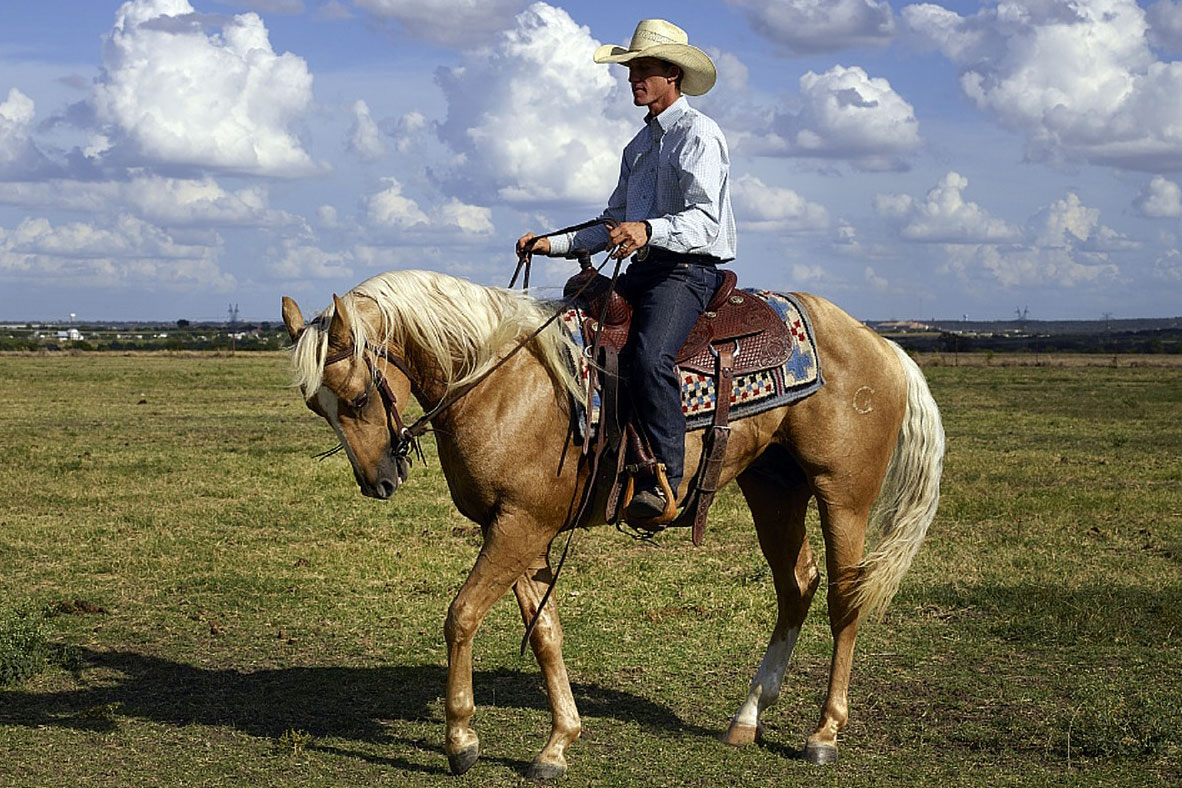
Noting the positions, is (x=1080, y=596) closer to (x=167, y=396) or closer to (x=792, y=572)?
(x=792, y=572)

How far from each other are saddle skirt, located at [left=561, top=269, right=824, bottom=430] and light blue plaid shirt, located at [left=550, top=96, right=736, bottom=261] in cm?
29

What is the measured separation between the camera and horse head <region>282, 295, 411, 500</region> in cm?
502

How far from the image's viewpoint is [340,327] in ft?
16.4

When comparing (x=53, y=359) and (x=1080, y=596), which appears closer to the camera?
(x=1080, y=596)

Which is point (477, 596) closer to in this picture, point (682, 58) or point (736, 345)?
point (736, 345)

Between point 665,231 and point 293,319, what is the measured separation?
65.5 inches

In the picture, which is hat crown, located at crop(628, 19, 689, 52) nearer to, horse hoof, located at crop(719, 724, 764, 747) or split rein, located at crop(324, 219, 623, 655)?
split rein, located at crop(324, 219, 623, 655)

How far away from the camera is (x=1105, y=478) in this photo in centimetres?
1559

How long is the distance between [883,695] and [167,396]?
27.3 m

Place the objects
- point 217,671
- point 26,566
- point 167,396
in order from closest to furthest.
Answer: point 217,671 < point 26,566 < point 167,396

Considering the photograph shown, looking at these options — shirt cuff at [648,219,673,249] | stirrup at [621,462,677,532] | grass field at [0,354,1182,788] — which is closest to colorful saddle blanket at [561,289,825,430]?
stirrup at [621,462,677,532]

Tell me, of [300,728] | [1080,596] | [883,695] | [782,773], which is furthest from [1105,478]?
[300,728]

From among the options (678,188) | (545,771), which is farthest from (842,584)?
(678,188)

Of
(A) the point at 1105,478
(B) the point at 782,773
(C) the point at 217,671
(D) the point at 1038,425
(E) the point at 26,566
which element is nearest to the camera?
(B) the point at 782,773
